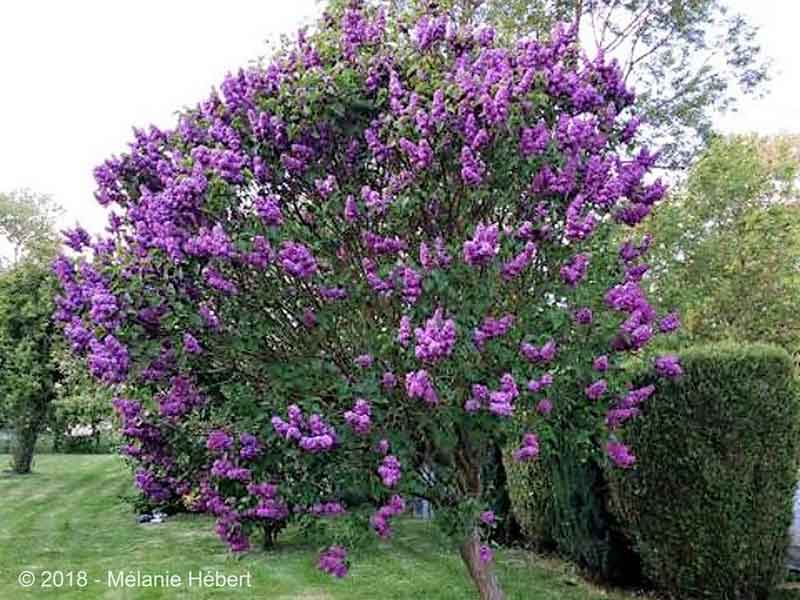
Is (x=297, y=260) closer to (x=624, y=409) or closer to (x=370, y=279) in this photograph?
(x=370, y=279)

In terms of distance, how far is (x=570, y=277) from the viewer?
3.94 m

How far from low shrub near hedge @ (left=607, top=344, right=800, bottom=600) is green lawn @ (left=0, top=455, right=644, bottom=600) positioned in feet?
3.65

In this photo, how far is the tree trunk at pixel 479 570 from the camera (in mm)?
4711

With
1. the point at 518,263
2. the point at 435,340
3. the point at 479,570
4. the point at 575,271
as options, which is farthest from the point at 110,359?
the point at 479,570

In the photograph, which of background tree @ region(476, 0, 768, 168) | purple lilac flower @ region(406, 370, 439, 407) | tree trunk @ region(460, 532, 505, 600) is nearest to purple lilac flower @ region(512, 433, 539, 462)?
purple lilac flower @ region(406, 370, 439, 407)

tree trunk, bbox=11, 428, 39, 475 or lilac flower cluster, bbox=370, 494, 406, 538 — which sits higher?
tree trunk, bbox=11, 428, 39, 475

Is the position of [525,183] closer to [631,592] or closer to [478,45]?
[478,45]

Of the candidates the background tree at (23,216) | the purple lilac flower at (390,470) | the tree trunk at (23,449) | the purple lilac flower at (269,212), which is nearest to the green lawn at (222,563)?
the purple lilac flower at (390,470)

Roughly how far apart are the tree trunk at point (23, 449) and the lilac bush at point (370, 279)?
1596 centimetres

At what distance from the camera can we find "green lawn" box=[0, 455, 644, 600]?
7.11m

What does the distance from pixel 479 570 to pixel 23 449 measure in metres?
17.0

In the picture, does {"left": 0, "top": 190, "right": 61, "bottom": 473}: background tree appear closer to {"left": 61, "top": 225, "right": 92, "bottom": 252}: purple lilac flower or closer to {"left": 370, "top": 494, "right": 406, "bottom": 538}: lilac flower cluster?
{"left": 61, "top": 225, "right": 92, "bottom": 252}: purple lilac flower

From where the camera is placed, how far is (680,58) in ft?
55.8

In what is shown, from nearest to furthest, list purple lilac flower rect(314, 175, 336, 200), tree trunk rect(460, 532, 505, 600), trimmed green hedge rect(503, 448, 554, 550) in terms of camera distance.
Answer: purple lilac flower rect(314, 175, 336, 200) → tree trunk rect(460, 532, 505, 600) → trimmed green hedge rect(503, 448, 554, 550)
